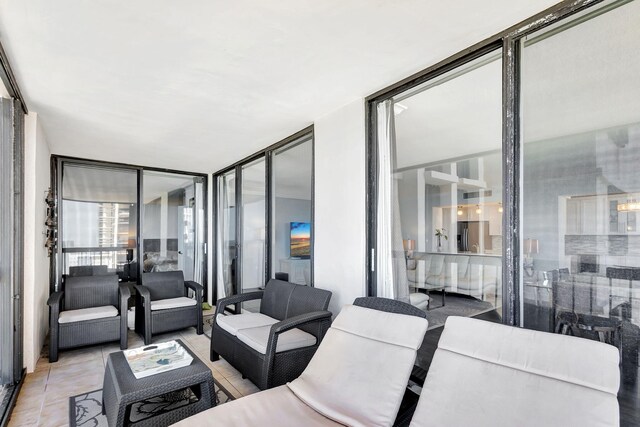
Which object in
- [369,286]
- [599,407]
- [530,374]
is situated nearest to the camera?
[599,407]

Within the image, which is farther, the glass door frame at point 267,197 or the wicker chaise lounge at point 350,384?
the glass door frame at point 267,197

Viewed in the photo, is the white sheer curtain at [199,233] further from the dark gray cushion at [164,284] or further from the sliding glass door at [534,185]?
the sliding glass door at [534,185]

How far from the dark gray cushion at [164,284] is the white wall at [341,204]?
2448mm

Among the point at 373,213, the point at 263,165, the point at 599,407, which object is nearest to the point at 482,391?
the point at 599,407

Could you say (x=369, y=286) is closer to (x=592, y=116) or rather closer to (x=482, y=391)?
(x=482, y=391)

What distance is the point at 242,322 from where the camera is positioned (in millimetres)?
3289

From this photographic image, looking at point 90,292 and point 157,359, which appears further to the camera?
point 90,292

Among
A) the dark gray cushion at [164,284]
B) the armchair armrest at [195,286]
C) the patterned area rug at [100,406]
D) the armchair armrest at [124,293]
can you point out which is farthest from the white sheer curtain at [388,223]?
the dark gray cushion at [164,284]

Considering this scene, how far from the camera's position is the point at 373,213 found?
294cm

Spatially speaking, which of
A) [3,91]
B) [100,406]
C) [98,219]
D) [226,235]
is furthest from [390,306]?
[98,219]

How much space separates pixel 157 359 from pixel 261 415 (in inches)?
44.7

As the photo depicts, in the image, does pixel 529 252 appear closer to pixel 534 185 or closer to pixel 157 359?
pixel 534 185

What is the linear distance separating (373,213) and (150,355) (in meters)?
2.11

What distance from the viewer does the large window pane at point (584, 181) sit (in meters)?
1.57
